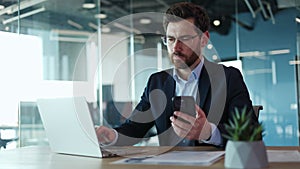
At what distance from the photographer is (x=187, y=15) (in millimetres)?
1836

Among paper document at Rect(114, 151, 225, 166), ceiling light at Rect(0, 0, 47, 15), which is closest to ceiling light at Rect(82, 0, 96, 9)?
ceiling light at Rect(0, 0, 47, 15)

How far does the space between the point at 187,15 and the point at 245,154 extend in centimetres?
100

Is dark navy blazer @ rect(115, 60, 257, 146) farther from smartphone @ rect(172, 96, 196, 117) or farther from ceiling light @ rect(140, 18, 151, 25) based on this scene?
ceiling light @ rect(140, 18, 151, 25)

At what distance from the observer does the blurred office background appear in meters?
3.74

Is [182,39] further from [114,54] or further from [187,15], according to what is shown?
[114,54]

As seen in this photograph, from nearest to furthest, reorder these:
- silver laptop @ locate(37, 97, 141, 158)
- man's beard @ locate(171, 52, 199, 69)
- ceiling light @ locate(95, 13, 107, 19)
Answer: silver laptop @ locate(37, 97, 141, 158)
man's beard @ locate(171, 52, 199, 69)
ceiling light @ locate(95, 13, 107, 19)

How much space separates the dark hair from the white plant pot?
949mm

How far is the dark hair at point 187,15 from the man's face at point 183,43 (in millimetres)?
27

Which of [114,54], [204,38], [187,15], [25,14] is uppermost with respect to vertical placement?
[25,14]

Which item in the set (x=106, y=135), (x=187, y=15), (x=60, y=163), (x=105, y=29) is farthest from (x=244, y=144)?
(x=105, y=29)

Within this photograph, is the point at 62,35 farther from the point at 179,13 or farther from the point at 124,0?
the point at 179,13

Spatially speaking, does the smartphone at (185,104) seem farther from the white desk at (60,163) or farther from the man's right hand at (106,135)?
the man's right hand at (106,135)

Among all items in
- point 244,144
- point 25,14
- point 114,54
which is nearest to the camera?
point 244,144

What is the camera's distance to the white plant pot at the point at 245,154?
968 millimetres
